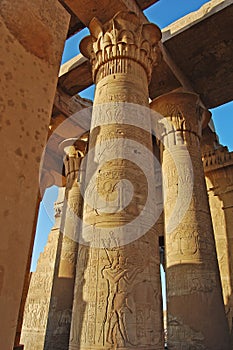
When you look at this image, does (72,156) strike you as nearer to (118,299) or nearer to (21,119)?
(118,299)

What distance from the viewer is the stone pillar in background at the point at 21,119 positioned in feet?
3.91

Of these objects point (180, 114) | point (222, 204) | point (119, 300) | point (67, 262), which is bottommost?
point (119, 300)

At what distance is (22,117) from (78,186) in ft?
25.4

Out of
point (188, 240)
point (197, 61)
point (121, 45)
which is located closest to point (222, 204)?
point (188, 240)

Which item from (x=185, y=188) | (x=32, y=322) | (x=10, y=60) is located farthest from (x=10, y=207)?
A: (x=32, y=322)

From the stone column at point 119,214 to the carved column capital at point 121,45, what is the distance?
0.02 metres

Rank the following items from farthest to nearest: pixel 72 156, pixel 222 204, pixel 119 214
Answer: pixel 72 156 < pixel 222 204 < pixel 119 214

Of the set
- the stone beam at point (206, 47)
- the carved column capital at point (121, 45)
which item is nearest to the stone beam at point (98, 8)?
the carved column capital at point (121, 45)

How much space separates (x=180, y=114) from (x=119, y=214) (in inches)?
181

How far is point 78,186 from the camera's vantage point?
913 centimetres

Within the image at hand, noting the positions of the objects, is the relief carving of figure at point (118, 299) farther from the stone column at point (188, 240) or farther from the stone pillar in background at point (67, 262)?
the stone pillar in background at point (67, 262)

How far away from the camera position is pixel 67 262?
7.82 metres

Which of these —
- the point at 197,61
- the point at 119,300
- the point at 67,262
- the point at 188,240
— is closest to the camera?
the point at 119,300

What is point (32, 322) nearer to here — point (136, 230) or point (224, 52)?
point (136, 230)
